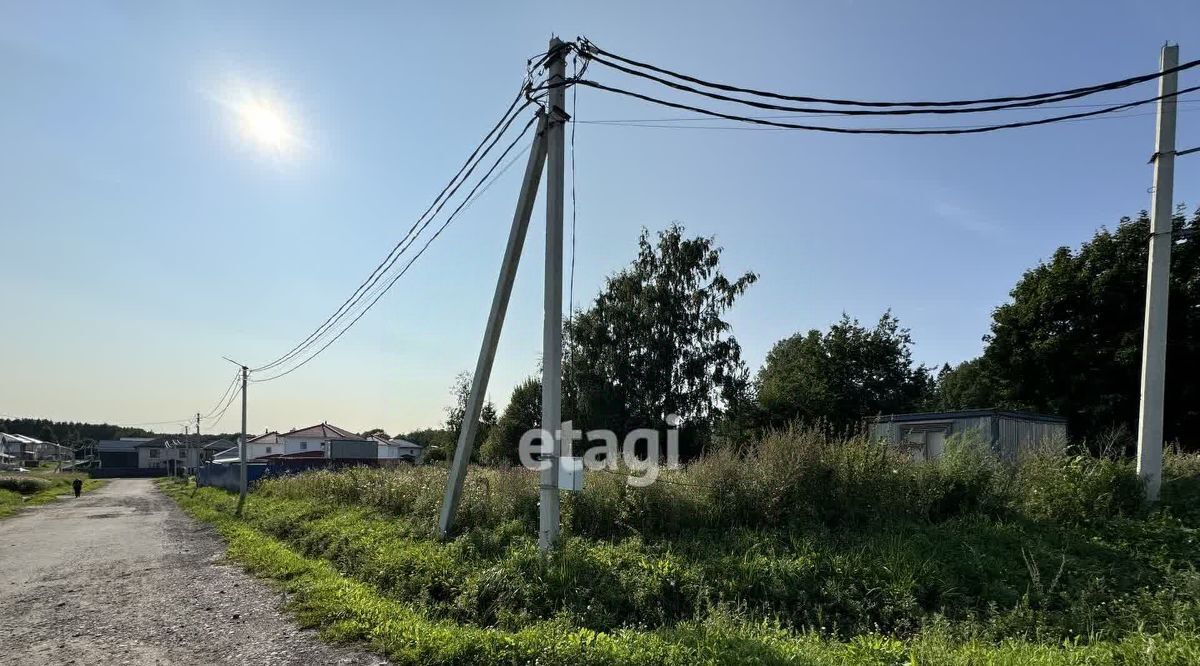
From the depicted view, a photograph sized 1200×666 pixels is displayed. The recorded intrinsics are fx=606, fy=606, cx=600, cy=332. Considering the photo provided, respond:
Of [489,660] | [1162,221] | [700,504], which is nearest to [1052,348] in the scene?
[1162,221]

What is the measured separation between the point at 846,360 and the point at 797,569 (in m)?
31.4

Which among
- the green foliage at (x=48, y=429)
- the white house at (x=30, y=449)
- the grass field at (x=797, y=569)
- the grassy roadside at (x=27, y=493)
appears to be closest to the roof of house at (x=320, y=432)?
the grassy roadside at (x=27, y=493)

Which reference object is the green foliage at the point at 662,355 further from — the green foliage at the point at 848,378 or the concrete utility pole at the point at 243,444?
the concrete utility pole at the point at 243,444

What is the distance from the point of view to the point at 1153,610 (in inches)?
210

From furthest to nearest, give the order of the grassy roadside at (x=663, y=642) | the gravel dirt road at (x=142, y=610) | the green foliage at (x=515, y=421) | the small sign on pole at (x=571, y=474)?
the green foliage at (x=515, y=421) < the small sign on pole at (x=571, y=474) < the gravel dirt road at (x=142, y=610) < the grassy roadside at (x=663, y=642)

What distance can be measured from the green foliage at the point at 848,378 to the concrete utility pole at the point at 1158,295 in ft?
77.8

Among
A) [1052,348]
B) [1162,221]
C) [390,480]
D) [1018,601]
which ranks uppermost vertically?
[1162,221]

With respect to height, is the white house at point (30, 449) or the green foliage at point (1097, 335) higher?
the green foliage at point (1097, 335)

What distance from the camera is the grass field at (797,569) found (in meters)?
4.91

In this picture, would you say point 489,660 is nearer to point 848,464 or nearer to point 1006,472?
point 848,464

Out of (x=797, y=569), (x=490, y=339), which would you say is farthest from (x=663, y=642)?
(x=490, y=339)

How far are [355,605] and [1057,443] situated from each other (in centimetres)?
1025

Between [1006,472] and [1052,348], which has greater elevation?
[1052,348]

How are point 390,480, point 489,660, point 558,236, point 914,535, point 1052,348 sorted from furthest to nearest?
point 1052,348
point 390,480
point 558,236
point 914,535
point 489,660
